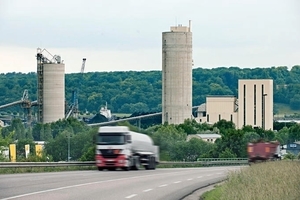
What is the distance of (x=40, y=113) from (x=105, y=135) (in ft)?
412

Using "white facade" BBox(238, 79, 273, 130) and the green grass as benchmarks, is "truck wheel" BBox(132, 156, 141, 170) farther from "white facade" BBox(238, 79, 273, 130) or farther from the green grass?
"white facade" BBox(238, 79, 273, 130)

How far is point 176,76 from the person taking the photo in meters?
170

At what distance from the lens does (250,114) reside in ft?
570

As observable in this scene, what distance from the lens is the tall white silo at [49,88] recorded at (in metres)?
171

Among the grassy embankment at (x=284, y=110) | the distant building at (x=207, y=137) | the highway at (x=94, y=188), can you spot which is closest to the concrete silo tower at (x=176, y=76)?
the distant building at (x=207, y=137)

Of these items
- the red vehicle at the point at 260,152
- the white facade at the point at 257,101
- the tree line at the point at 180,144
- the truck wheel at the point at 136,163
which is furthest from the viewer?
the white facade at the point at 257,101

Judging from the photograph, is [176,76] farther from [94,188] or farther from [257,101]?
[94,188]

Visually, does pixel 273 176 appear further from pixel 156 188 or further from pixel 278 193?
pixel 278 193

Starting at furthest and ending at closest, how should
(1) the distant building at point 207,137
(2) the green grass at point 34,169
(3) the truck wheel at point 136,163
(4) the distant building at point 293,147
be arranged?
(1) the distant building at point 207,137
(4) the distant building at point 293,147
(3) the truck wheel at point 136,163
(2) the green grass at point 34,169

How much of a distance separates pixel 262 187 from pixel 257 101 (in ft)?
474

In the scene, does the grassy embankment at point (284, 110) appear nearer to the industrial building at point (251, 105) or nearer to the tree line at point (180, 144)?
the industrial building at point (251, 105)

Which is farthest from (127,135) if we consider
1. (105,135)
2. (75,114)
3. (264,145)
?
(75,114)

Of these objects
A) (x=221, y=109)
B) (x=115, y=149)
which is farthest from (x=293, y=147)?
(x=221, y=109)

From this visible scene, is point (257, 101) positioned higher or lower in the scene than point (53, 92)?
lower
